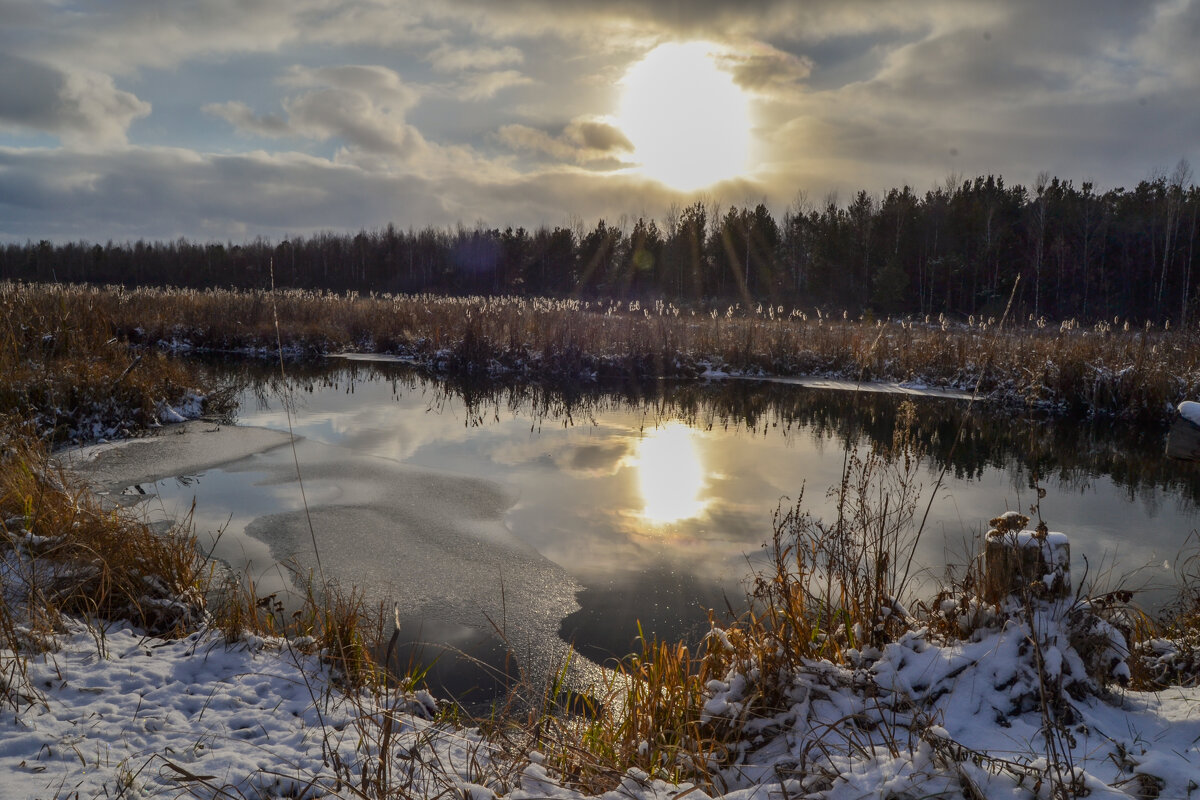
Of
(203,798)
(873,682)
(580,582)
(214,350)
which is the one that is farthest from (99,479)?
(214,350)

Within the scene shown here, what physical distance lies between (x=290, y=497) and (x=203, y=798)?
474cm

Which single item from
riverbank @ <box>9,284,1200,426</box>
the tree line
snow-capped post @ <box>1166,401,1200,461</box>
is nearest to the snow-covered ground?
snow-capped post @ <box>1166,401,1200,461</box>

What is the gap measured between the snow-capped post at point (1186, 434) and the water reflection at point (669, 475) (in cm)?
355

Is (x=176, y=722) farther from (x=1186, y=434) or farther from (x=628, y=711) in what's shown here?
(x=1186, y=434)

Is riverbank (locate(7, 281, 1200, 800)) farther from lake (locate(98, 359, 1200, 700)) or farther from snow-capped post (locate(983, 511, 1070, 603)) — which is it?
lake (locate(98, 359, 1200, 700))

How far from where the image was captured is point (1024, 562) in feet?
8.79

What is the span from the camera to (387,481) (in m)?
7.10

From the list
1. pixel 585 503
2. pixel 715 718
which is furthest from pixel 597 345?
pixel 715 718

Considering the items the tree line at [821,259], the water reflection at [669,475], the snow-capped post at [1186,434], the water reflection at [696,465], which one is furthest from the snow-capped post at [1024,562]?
the tree line at [821,259]

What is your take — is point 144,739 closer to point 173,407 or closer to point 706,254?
point 173,407

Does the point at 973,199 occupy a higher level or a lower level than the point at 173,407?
higher

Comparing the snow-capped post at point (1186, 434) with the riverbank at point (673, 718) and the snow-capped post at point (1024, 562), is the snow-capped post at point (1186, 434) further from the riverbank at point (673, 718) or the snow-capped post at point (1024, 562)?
the snow-capped post at point (1024, 562)

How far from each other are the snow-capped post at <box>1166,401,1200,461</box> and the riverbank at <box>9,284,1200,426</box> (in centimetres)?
557

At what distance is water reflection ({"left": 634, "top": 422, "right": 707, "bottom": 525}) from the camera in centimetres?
644
